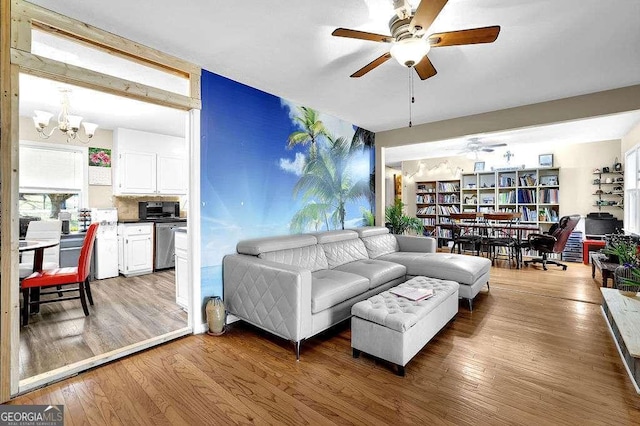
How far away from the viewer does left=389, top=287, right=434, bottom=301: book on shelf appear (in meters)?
2.54

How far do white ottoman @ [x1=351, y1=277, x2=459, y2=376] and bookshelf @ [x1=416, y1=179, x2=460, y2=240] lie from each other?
592cm

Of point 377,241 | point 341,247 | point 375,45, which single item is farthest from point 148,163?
point 375,45

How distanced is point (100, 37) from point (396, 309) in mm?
3093

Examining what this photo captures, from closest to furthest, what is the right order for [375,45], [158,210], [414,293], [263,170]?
1. [375,45]
2. [414,293]
3. [263,170]
4. [158,210]

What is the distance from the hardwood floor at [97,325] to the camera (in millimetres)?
2359

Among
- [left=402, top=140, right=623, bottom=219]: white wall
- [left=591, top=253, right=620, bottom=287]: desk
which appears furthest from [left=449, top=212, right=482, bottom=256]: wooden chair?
[left=591, top=253, right=620, bottom=287]: desk

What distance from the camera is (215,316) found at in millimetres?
2789

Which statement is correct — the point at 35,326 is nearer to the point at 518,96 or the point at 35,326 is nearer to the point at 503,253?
the point at 518,96

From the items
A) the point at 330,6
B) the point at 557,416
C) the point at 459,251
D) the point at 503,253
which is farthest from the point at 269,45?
the point at 503,253

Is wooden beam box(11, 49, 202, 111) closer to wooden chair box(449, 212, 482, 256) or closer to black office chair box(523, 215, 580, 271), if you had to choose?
wooden chair box(449, 212, 482, 256)

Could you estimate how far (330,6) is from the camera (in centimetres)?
198

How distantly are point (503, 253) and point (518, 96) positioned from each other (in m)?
4.59

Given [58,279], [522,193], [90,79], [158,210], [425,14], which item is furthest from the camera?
[522,193]

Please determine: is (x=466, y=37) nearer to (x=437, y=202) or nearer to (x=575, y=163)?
(x=575, y=163)
